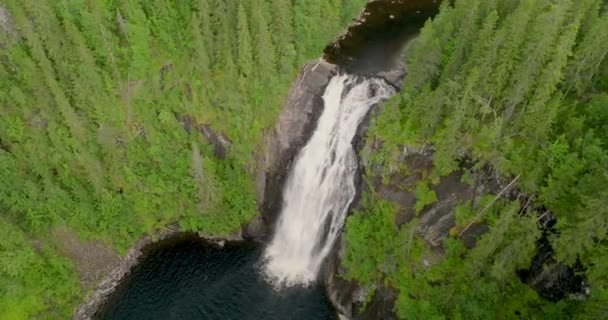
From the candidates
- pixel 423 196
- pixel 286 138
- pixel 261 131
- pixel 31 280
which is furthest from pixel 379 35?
pixel 31 280

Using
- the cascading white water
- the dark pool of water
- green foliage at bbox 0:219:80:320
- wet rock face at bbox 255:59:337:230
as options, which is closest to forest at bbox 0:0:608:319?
green foliage at bbox 0:219:80:320

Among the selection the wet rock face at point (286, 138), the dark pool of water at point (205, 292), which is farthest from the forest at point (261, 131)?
the dark pool of water at point (205, 292)

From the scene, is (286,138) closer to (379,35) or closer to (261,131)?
(261,131)

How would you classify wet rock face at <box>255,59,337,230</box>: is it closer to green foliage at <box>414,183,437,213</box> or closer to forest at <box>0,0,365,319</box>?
forest at <box>0,0,365,319</box>

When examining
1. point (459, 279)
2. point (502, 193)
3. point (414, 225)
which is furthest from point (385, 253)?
point (502, 193)

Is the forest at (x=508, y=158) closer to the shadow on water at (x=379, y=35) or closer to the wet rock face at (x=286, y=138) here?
the wet rock face at (x=286, y=138)

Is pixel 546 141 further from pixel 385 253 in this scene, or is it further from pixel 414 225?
pixel 385 253
